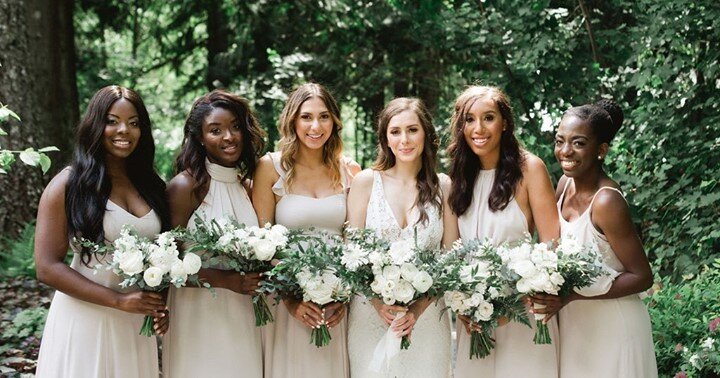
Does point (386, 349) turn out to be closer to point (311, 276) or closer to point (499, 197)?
point (311, 276)

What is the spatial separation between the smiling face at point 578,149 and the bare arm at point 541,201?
210 mm

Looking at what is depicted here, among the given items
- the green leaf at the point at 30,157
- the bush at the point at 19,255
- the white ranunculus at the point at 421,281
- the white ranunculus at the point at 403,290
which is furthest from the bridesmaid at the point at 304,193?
the bush at the point at 19,255

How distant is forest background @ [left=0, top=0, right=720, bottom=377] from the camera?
695cm

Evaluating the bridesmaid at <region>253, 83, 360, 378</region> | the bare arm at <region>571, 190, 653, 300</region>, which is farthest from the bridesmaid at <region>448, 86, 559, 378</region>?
the bridesmaid at <region>253, 83, 360, 378</region>

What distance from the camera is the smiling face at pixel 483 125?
5.14m

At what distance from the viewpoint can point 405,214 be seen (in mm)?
5254

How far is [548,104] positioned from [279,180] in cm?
412

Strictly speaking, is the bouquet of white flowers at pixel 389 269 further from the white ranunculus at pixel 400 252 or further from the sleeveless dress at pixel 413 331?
the sleeveless dress at pixel 413 331

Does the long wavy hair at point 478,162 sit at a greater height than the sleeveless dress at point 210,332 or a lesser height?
greater

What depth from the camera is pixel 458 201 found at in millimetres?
5230

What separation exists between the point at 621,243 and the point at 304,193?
211 centimetres

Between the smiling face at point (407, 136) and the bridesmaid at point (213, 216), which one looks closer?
the bridesmaid at point (213, 216)

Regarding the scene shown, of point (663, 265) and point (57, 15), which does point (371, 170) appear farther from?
point (57, 15)

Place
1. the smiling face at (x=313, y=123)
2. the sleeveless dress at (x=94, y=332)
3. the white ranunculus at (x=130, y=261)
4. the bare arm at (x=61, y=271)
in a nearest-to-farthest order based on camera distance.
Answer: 1. the white ranunculus at (x=130, y=261)
2. the bare arm at (x=61, y=271)
3. the sleeveless dress at (x=94, y=332)
4. the smiling face at (x=313, y=123)
